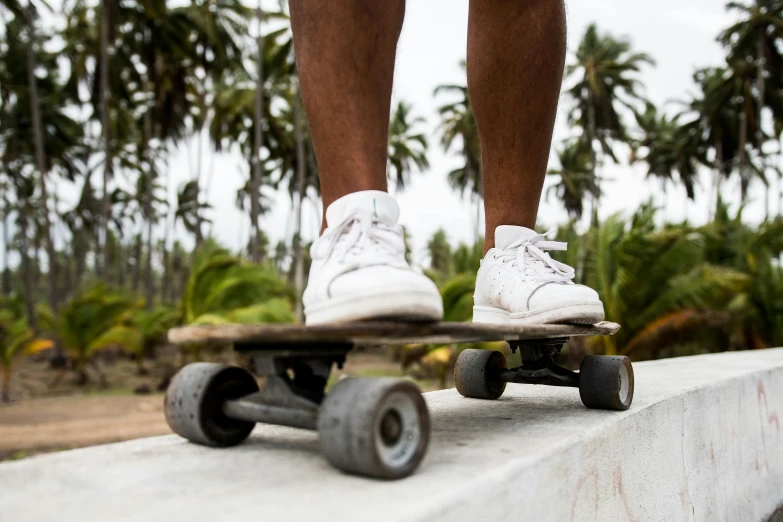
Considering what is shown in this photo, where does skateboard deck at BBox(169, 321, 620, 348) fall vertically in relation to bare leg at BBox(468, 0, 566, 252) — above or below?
below

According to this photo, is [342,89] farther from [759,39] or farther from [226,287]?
[759,39]

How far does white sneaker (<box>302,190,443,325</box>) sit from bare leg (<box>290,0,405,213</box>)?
6 centimetres

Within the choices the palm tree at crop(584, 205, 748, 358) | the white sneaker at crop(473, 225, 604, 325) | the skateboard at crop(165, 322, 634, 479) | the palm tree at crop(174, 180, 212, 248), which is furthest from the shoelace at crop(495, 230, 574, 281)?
the palm tree at crop(174, 180, 212, 248)

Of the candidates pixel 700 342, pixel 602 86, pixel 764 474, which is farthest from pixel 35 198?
pixel 764 474

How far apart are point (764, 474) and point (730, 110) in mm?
42624

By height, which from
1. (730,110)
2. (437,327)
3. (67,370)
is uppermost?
(730,110)

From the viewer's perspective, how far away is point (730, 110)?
38.6 meters

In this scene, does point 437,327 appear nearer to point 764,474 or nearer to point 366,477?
point 366,477

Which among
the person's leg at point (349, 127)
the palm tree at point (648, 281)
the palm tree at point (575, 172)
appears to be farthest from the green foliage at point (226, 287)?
the palm tree at point (575, 172)

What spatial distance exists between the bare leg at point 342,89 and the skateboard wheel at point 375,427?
441 mm

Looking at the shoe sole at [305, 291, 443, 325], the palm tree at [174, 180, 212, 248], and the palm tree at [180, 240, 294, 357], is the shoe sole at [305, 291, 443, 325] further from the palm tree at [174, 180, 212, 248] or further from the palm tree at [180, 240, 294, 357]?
the palm tree at [174, 180, 212, 248]

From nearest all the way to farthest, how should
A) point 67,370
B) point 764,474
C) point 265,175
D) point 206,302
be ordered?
point 764,474 < point 206,302 < point 67,370 < point 265,175

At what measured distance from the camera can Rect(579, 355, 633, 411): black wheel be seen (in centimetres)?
143

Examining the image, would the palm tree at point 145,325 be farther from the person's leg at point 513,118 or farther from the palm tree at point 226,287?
the person's leg at point 513,118
